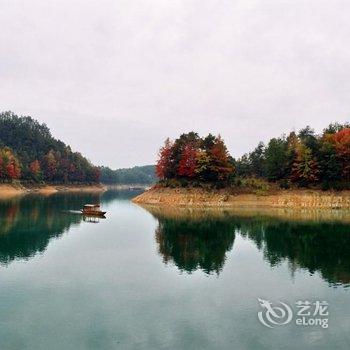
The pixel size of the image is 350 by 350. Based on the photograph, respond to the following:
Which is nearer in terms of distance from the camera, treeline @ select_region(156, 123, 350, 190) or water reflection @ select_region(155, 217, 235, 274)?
water reflection @ select_region(155, 217, 235, 274)

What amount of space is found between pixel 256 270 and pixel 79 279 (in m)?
17.0

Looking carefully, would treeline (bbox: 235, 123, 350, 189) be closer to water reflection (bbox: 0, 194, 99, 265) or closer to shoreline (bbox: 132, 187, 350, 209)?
shoreline (bbox: 132, 187, 350, 209)

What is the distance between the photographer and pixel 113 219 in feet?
288

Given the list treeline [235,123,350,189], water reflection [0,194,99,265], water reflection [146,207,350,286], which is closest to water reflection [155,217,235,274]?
water reflection [146,207,350,286]

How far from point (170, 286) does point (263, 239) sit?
96.1ft

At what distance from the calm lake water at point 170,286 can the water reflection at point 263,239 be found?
0.16 metres

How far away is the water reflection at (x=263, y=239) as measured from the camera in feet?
147

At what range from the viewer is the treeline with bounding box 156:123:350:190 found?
107 metres

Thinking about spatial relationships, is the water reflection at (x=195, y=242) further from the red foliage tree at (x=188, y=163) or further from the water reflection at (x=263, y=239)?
the red foliage tree at (x=188, y=163)

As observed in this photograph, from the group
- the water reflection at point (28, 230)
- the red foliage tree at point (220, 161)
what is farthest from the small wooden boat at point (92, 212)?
the red foliage tree at point (220, 161)

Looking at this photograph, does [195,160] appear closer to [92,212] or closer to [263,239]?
[92,212]

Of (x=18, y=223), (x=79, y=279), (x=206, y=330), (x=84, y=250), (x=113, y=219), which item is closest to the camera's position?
(x=206, y=330)

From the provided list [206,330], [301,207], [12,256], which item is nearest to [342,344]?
[206,330]

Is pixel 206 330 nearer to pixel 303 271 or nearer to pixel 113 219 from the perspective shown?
pixel 303 271
